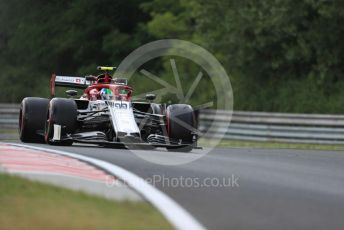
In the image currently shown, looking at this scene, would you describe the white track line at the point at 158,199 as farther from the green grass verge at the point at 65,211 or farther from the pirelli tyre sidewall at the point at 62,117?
the pirelli tyre sidewall at the point at 62,117

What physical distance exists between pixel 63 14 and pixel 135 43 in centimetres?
360

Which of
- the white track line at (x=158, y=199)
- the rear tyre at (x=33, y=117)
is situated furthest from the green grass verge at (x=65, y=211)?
the rear tyre at (x=33, y=117)

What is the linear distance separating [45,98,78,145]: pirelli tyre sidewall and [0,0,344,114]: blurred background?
40.2ft

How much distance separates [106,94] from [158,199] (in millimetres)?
8661

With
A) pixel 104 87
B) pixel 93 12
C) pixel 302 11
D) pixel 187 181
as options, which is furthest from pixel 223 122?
pixel 187 181

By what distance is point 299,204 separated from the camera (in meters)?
7.25

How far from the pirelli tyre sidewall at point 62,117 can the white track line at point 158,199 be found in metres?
4.42

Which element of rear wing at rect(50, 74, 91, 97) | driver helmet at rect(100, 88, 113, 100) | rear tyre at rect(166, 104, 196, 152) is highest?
rear wing at rect(50, 74, 91, 97)

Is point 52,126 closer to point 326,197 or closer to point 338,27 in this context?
point 326,197

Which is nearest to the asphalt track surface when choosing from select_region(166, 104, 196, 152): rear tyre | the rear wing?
select_region(166, 104, 196, 152): rear tyre

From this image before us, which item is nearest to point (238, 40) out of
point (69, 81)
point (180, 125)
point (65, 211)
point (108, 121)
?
point (69, 81)

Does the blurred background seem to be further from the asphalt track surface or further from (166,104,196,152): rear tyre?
the asphalt track surface

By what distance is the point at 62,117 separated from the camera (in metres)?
14.2

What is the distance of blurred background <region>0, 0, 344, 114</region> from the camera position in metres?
26.0
